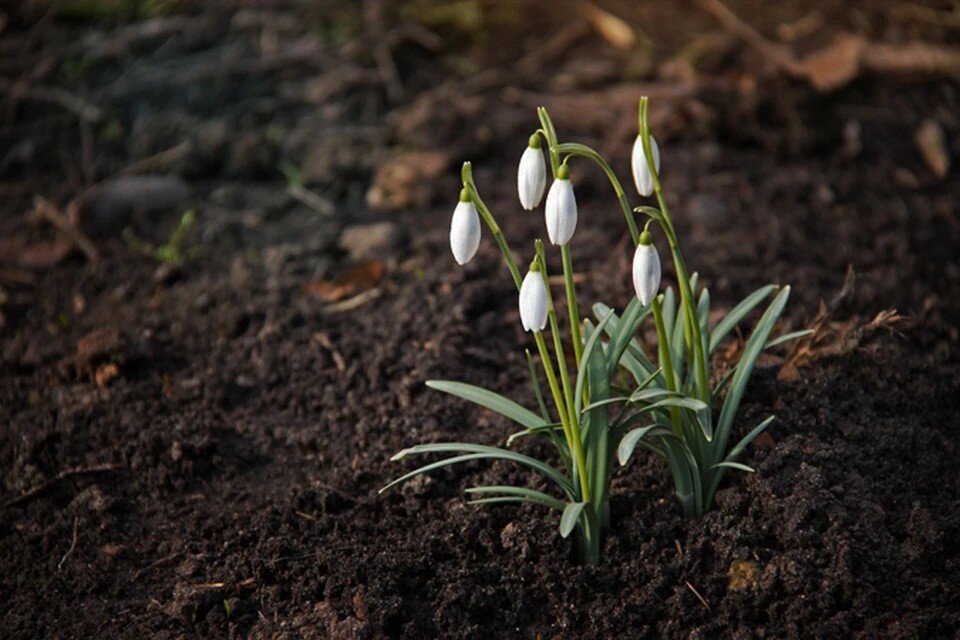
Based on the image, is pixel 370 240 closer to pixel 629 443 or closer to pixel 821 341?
pixel 821 341

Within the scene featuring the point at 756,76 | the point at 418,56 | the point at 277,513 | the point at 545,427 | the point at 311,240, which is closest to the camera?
the point at 545,427

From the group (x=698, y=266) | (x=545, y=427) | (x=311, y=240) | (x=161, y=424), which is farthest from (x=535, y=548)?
(x=311, y=240)

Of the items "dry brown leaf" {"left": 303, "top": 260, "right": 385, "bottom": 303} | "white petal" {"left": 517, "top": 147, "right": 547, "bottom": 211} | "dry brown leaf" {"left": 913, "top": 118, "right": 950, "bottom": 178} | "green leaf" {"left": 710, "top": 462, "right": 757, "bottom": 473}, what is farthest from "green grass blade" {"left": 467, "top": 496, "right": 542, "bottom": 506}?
"dry brown leaf" {"left": 913, "top": 118, "right": 950, "bottom": 178}

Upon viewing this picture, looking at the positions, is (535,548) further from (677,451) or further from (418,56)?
(418,56)

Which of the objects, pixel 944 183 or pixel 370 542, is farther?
pixel 944 183

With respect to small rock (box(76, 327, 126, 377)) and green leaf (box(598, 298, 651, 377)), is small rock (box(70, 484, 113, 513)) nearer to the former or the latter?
small rock (box(76, 327, 126, 377))

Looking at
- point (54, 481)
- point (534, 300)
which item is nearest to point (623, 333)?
point (534, 300)

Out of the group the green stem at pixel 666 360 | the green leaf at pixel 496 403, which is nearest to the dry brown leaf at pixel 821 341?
the green stem at pixel 666 360
